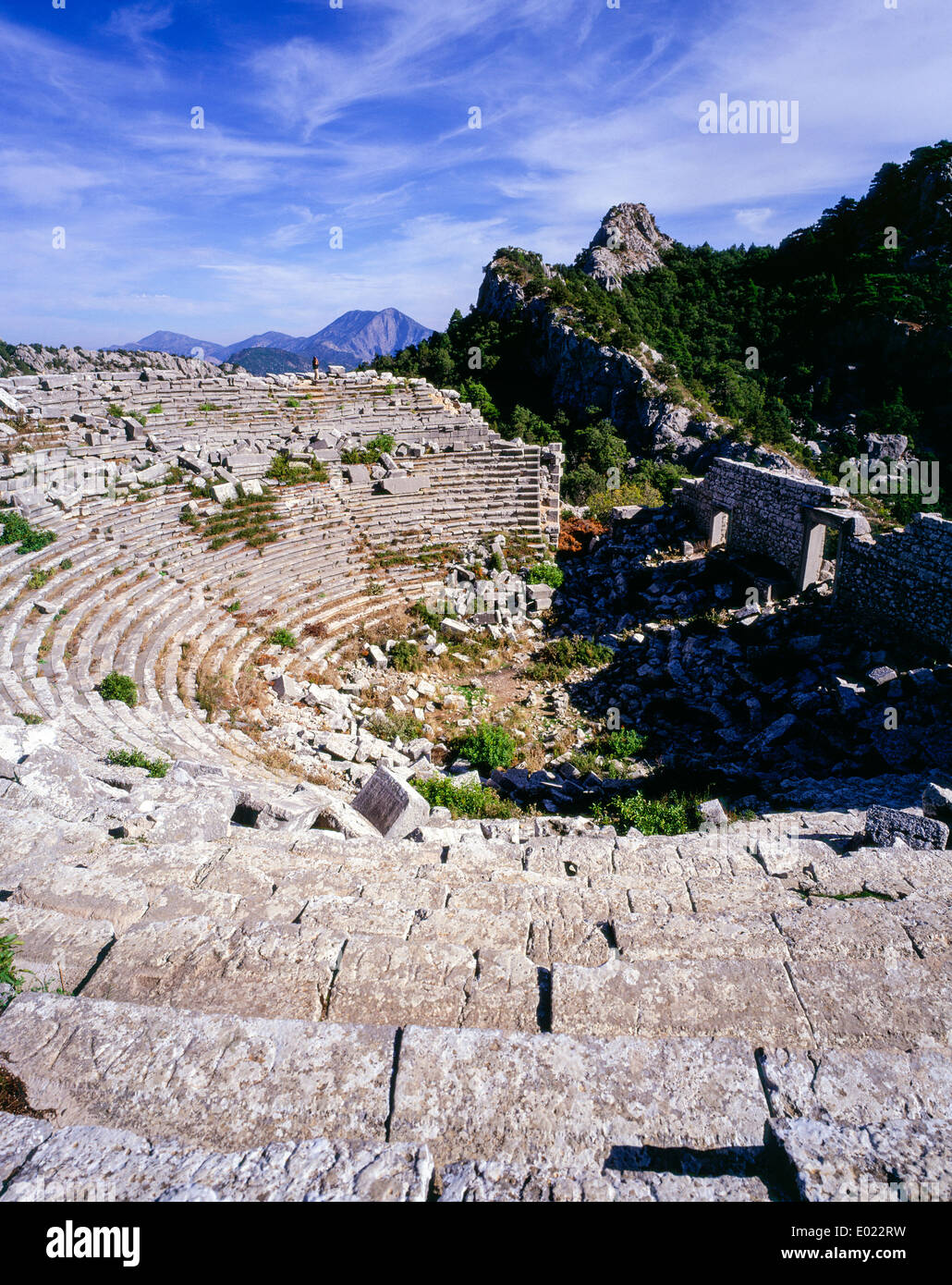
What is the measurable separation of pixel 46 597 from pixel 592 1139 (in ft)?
37.4

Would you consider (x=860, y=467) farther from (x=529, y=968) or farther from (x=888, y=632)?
(x=529, y=968)

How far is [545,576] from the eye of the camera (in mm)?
16516

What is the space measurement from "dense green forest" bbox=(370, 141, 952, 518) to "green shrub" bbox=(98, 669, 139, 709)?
20576 millimetres

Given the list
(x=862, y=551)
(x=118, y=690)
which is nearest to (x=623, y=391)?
(x=862, y=551)

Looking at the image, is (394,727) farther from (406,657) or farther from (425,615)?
(425,615)

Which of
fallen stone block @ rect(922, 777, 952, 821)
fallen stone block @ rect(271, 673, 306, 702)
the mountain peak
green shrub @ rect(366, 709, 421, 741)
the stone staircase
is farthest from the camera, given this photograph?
the mountain peak

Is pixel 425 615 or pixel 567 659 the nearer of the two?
pixel 567 659

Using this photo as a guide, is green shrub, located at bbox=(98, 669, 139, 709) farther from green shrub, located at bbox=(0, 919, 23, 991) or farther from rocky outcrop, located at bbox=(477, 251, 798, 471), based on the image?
rocky outcrop, located at bbox=(477, 251, 798, 471)

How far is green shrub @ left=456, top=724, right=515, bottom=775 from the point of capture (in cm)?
987

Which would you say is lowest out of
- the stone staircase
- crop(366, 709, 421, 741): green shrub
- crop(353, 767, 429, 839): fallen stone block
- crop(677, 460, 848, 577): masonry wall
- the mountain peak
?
crop(366, 709, 421, 741): green shrub

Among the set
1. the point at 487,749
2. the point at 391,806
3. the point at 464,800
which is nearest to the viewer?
the point at 391,806

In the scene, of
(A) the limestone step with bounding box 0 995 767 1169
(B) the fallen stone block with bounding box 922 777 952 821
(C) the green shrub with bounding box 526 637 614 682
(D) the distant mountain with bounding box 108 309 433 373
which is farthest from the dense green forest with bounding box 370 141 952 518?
(D) the distant mountain with bounding box 108 309 433 373

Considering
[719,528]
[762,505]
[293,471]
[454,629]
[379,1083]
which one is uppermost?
[293,471]

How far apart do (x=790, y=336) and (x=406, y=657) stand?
114 ft
